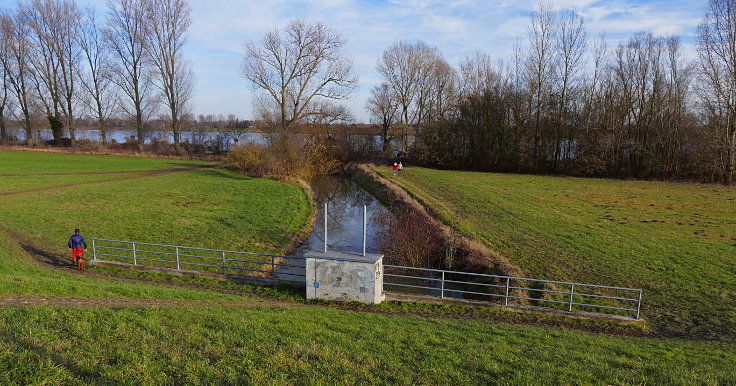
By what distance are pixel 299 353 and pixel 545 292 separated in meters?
9.55

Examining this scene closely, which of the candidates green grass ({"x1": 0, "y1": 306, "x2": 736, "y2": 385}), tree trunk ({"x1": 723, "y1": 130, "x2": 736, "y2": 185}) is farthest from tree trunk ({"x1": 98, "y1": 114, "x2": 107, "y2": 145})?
tree trunk ({"x1": 723, "y1": 130, "x2": 736, "y2": 185})

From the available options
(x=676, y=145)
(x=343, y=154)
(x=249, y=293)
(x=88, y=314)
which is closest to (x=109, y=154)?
(x=343, y=154)

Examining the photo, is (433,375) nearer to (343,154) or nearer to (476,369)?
(476,369)

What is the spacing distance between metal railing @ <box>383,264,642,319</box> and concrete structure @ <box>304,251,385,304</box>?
69 centimetres

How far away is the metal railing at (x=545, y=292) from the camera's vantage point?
39.7ft

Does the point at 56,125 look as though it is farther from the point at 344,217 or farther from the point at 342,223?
the point at 342,223

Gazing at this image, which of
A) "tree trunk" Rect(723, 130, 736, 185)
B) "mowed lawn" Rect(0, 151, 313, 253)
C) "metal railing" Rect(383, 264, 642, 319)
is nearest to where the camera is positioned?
"metal railing" Rect(383, 264, 642, 319)

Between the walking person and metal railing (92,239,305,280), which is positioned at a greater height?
the walking person

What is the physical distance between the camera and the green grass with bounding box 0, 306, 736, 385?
563 cm

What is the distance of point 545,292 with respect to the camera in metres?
13.3

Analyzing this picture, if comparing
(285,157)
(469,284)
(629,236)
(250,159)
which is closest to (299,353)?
(469,284)

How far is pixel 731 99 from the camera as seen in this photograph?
119 feet

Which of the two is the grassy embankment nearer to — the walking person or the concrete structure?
the concrete structure

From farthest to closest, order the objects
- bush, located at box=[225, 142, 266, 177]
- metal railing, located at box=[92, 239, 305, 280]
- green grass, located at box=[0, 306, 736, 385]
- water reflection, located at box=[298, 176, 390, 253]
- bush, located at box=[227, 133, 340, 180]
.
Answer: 1. bush, located at box=[225, 142, 266, 177]
2. bush, located at box=[227, 133, 340, 180]
3. water reflection, located at box=[298, 176, 390, 253]
4. metal railing, located at box=[92, 239, 305, 280]
5. green grass, located at box=[0, 306, 736, 385]
